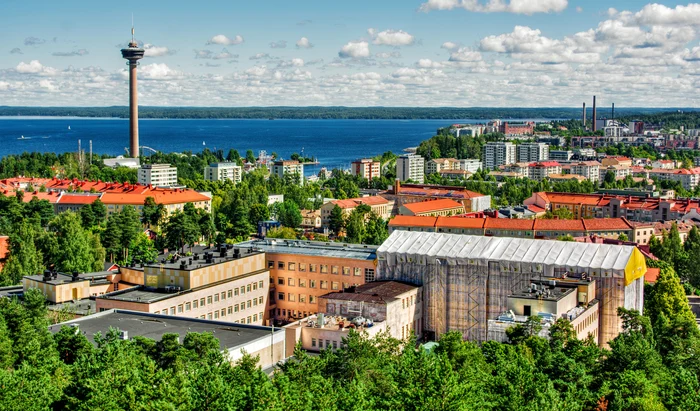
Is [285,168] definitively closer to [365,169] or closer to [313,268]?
[365,169]

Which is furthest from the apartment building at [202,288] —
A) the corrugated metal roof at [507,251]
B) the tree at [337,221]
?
the tree at [337,221]

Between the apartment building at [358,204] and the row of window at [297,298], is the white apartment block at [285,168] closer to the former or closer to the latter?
the apartment building at [358,204]

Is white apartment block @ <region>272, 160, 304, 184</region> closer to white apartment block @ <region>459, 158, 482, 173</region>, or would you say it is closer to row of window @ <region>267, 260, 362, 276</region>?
white apartment block @ <region>459, 158, 482, 173</region>

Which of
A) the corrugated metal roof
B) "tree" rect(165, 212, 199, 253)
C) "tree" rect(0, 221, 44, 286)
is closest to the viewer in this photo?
the corrugated metal roof

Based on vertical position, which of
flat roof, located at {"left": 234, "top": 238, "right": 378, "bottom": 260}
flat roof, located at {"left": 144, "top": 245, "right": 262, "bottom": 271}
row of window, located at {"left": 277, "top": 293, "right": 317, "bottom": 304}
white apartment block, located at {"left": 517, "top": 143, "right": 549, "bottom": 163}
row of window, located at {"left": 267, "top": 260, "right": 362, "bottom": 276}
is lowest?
row of window, located at {"left": 277, "top": 293, "right": 317, "bottom": 304}

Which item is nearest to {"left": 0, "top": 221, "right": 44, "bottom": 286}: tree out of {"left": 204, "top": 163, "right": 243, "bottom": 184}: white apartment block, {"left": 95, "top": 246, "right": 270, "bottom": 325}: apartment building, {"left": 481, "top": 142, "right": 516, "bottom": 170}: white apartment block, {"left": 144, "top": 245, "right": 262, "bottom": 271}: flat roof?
{"left": 95, "top": 246, "right": 270, "bottom": 325}: apartment building
